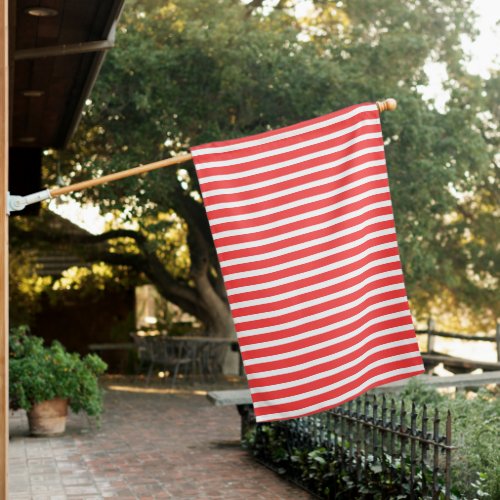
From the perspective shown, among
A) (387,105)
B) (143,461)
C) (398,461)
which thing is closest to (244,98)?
(143,461)

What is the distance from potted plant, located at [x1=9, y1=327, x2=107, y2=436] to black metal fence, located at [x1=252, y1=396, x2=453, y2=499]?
2594mm

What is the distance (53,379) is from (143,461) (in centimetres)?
179

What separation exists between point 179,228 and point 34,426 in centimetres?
1194

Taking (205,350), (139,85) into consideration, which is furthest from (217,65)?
(205,350)

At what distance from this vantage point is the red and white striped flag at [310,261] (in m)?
5.09

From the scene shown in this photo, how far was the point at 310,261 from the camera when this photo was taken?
5.18m

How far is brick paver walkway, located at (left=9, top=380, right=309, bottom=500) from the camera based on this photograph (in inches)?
332

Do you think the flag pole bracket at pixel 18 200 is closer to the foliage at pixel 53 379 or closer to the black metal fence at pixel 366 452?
the black metal fence at pixel 366 452

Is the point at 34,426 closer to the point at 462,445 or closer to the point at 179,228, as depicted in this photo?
the point at 462,445

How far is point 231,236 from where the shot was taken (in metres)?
5.09

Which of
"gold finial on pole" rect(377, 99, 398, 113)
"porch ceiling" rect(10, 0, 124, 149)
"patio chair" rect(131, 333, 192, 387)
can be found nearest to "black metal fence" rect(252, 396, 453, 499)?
"gold finial on pole" rect(377, 99, 398, 113)

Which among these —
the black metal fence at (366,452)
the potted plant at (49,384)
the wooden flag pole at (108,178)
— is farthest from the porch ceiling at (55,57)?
the black metal fence at (366,452)

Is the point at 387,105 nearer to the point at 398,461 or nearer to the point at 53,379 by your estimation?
the point at 398,461

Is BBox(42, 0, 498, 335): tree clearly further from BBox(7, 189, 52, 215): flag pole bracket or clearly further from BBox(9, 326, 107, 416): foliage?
BBox(7, 189, 52, 215): flag pole bracket
